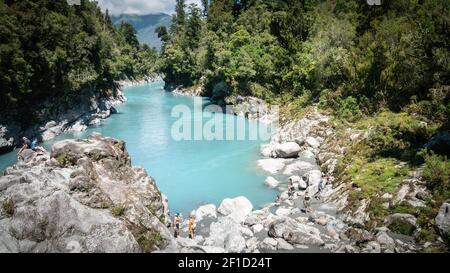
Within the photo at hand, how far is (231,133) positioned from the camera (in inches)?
1870

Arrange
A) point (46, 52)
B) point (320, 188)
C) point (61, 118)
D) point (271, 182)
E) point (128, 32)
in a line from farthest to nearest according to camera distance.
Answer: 1. point (128, 32)
2. point (61, 118)
3. point (46, 52)
4. point (271, 182)
5. point (320, 188)

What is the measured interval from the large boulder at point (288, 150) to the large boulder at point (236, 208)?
431 inches

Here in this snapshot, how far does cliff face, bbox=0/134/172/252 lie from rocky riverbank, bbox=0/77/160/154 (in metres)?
22.3

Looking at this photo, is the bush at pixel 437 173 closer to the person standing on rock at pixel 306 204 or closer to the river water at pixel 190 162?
the person standing on rock at pixel 306 204

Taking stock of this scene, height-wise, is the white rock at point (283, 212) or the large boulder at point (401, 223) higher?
the large boulder at point (401, 223)

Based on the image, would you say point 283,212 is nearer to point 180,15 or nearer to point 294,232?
point 294,232

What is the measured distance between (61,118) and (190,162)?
24.1 meters

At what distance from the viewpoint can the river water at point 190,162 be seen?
2856 cm

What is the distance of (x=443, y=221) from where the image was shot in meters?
16.9

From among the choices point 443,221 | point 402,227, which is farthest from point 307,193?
point 443,221

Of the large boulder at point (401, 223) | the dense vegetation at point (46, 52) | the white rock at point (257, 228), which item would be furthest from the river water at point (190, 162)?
the large boulder at point (401, 223)

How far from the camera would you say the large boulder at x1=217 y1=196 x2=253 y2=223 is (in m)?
23.9

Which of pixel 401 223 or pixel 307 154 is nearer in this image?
pixel 401 223
